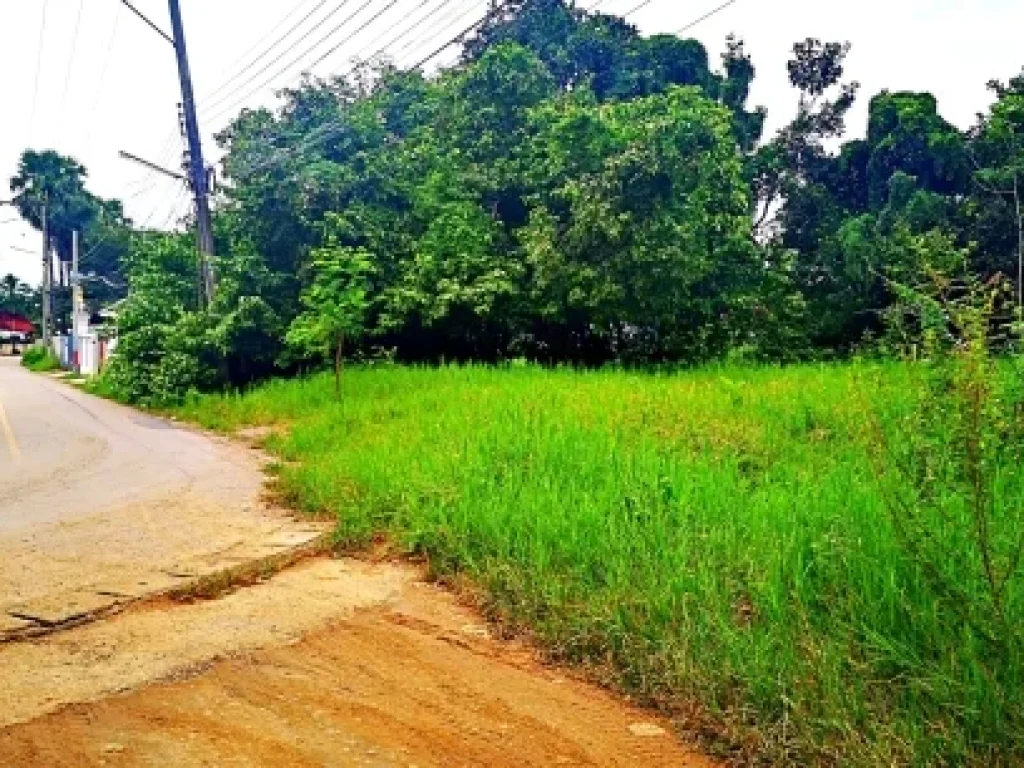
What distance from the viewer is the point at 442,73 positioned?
2253cm

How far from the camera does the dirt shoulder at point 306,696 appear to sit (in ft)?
11.5

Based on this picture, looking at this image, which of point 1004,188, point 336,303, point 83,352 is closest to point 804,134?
point 1004,188

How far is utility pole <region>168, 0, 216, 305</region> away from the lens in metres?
18.6

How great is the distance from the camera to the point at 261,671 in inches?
170

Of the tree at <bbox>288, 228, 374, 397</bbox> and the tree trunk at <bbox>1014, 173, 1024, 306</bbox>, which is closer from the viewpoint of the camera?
the tree at <bbox>288, 228, 374, 397</bbox>

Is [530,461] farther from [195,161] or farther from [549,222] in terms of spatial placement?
[195,161]

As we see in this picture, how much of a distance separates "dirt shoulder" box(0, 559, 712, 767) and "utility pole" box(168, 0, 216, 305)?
1432cm

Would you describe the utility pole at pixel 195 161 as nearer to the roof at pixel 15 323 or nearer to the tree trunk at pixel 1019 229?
the tree trunk at pixel 1019 229

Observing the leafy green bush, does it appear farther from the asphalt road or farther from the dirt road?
the dirt road

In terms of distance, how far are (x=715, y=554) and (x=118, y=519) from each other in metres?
5.34

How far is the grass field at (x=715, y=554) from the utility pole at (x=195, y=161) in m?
9.68

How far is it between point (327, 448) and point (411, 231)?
31.3 feet

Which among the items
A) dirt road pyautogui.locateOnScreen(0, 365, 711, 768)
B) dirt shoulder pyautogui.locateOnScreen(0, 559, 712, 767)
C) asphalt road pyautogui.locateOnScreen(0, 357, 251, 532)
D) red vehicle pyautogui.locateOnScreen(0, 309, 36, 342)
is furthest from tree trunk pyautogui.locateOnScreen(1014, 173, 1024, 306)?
red vehicle pyautogui.locateOnScreen(0, 309, 36, 342)

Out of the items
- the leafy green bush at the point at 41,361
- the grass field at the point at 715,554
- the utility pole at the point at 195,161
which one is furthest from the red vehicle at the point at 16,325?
the grass field at the point at 715,554
